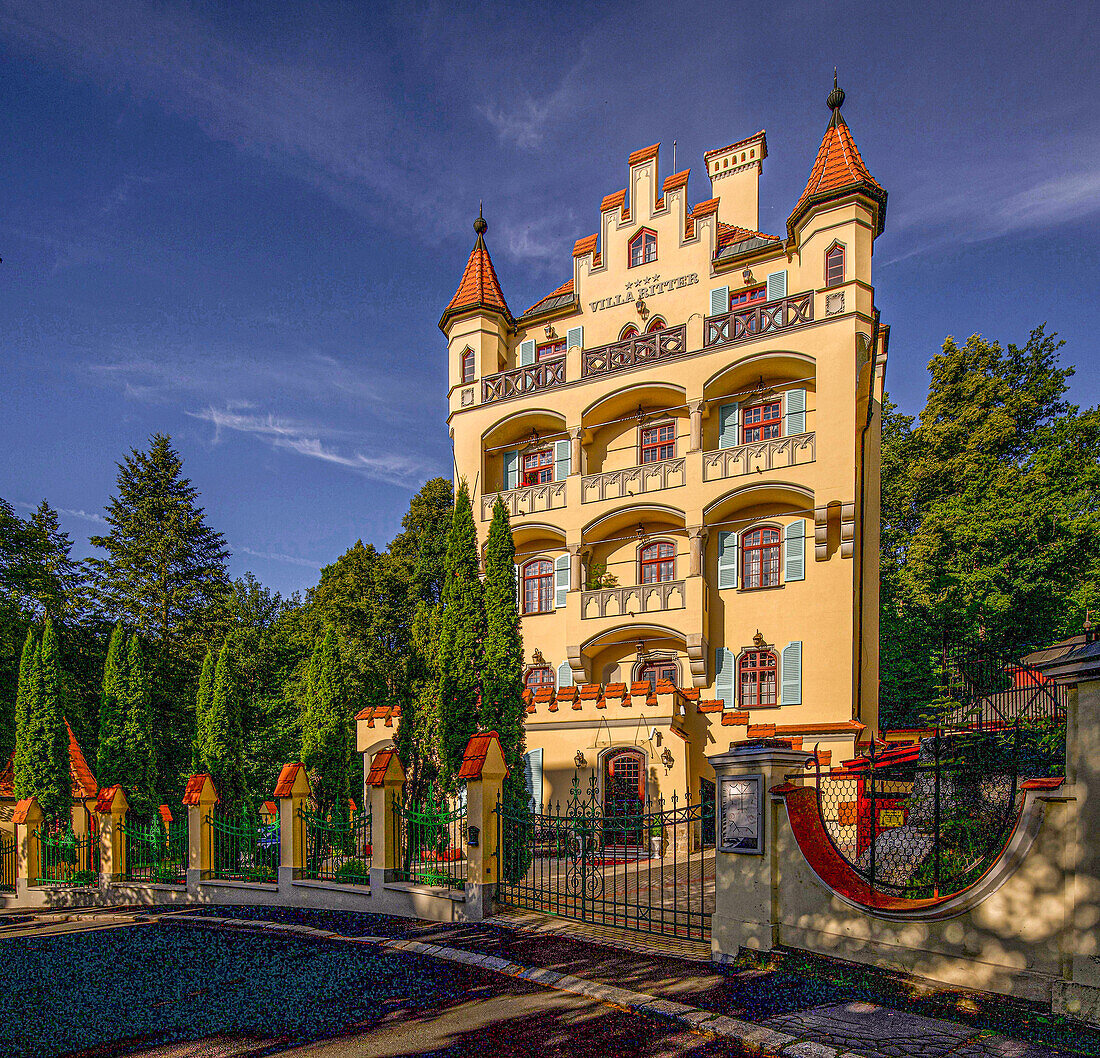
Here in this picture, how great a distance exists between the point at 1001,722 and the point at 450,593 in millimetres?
9576

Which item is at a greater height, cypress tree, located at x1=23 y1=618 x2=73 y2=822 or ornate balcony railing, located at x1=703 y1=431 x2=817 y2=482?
ornate balcony railing, located at x1=703 y1=431 x2=817 y2=482

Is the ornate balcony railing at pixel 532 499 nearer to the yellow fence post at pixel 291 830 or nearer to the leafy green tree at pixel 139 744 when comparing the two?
the leafy green tree at pixel 139 744

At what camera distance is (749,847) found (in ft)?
26.1

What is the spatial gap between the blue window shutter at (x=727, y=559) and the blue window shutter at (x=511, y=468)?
691 centimetres

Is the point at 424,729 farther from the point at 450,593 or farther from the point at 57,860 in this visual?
the point at 57,860

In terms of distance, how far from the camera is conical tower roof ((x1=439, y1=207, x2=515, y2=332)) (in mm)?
26188

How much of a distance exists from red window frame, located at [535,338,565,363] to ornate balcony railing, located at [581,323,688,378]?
89.8 inches

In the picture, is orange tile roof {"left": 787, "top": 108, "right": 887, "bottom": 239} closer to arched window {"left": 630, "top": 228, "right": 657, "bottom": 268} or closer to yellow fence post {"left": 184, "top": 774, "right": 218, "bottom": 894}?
arched window {"left": 630, "top": 228, "right": 657, "bottom": 268}

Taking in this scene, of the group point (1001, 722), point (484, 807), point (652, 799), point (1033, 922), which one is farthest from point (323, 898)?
point (1001, 722)

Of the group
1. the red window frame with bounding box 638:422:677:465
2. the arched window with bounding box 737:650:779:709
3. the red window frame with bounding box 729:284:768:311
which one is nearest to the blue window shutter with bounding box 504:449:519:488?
the red window frame with bounding box 638:422:677:465

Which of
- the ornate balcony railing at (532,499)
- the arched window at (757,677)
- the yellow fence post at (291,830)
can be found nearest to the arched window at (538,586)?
the ornate balcony railing at (532,499)

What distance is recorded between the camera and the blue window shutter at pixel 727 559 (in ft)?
71.7

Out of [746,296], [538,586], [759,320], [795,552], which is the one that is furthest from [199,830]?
[746,296]

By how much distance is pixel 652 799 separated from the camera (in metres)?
17.4
